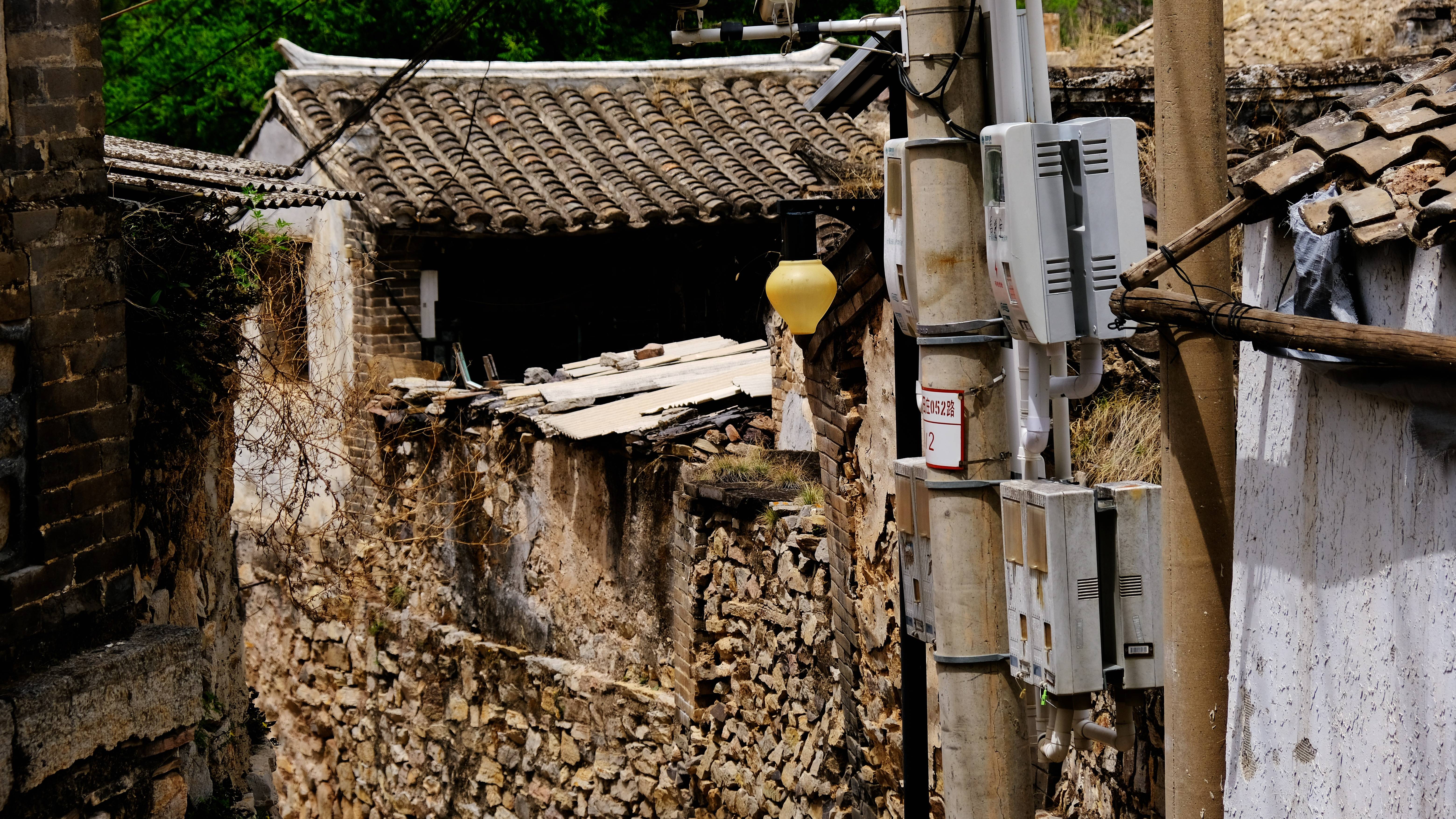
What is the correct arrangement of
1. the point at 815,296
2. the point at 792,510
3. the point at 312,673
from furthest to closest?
1. the point at 312,673
2. the point at 792,510
3. the point at 815,296

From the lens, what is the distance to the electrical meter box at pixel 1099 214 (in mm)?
3381

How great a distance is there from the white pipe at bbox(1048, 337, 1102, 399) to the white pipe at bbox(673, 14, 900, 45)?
133 cm

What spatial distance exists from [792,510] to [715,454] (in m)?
1.18

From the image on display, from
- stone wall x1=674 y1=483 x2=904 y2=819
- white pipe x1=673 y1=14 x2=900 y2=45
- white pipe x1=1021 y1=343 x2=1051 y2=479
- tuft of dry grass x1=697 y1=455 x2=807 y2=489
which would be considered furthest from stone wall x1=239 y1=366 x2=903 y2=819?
white pipe x1=1021 y1=343 x2=1051 y2=479

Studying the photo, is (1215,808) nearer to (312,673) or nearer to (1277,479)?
(1277,479)

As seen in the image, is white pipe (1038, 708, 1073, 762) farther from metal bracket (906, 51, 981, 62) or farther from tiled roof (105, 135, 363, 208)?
tiled roof (105, 135, 363, 208)

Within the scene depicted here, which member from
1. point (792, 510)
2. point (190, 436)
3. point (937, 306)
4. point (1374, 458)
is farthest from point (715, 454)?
point (1374, 458)

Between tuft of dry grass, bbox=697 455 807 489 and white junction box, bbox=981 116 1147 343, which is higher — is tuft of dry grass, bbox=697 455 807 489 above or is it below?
below

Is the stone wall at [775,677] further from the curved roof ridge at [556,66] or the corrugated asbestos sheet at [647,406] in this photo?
the curved roof ridge at [556,66]

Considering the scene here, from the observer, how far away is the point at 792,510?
7.43 m

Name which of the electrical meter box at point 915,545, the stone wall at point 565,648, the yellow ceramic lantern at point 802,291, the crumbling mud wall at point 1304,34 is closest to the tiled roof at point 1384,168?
the electrical meter box at point 915,545

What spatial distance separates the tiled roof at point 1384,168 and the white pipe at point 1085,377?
53 cm

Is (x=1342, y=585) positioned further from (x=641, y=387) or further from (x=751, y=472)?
(x=641, y=387)

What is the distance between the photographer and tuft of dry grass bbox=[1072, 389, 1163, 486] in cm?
518
